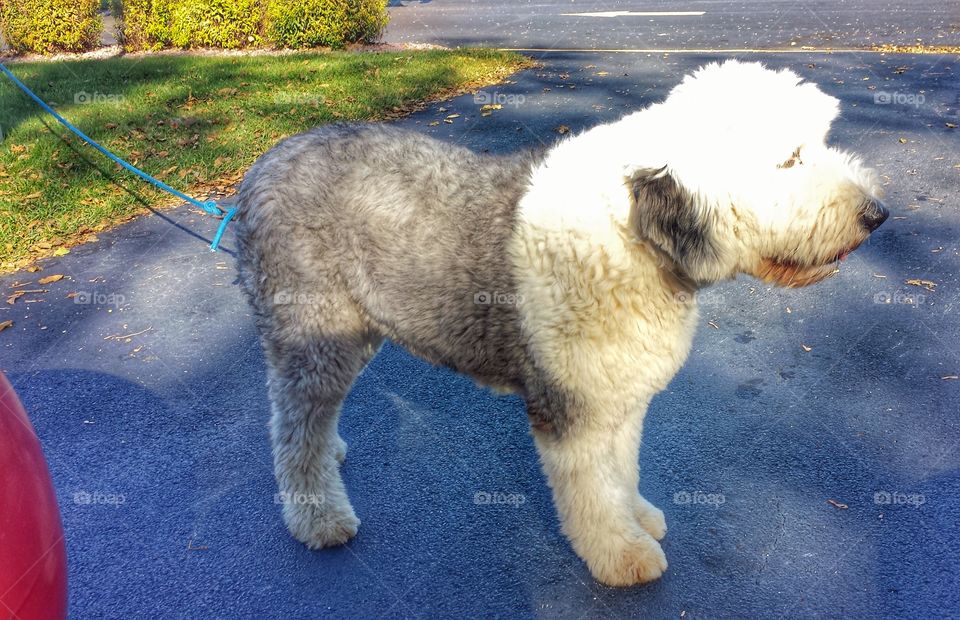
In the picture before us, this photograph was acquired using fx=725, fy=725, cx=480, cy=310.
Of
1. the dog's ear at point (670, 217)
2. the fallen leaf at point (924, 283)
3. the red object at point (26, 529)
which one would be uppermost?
the dog's ear at point (670, 217)

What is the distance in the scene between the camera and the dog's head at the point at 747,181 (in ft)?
7.72

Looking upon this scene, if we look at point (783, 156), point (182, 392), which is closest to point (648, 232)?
point (783, 156)

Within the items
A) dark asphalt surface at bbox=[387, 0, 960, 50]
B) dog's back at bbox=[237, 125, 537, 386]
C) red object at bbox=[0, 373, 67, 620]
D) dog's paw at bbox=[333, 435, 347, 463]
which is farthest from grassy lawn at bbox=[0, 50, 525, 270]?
red object at bbox=[0, 373, 67, 620]

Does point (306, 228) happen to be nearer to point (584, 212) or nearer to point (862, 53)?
point (584, 212)

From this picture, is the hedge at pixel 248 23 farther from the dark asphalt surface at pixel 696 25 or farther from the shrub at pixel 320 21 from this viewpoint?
the dark asphalt surface at pixel 696 25

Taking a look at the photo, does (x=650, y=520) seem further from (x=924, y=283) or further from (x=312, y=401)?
(x=924, y=283)

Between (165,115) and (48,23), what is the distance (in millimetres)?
6260

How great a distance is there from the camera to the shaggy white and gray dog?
2.40 metres

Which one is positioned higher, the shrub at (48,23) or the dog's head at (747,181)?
the dog's head at (747,181)

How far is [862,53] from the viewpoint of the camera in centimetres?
1119

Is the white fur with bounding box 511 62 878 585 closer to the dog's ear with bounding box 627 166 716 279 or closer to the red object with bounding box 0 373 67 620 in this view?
the dog's ear with bounding box 627 166 716 279

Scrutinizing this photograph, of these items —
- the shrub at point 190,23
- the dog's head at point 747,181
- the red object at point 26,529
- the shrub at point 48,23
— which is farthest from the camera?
the shrub at point 48,23

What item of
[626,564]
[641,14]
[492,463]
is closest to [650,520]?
[626,564]

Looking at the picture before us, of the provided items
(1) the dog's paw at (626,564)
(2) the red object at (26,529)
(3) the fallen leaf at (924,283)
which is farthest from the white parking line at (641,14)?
(2) the red object at (26,529)
